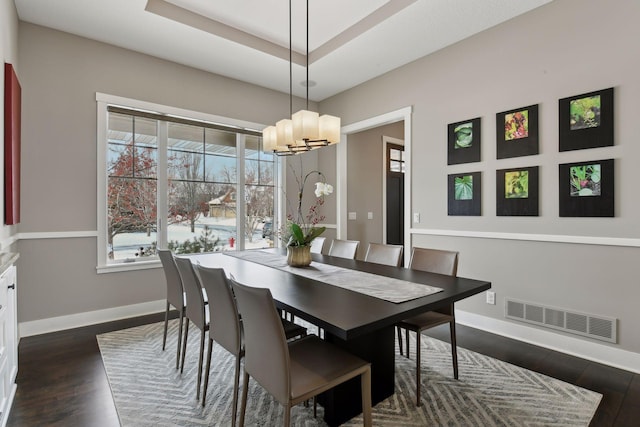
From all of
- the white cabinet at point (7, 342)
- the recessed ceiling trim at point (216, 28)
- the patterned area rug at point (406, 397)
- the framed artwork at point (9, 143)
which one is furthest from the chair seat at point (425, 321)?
the recessed ceiling trim at point (216, 28)

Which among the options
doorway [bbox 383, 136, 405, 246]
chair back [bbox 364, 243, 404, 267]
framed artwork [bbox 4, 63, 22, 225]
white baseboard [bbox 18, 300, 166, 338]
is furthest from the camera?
doorway [bbox 383, 136, 405, 246]

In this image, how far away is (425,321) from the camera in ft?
7.21

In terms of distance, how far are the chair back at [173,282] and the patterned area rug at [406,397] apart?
1.54 feet

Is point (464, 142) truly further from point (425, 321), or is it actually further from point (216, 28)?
point (216, 28)

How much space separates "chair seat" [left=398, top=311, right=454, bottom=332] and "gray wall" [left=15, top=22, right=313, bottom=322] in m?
3.00

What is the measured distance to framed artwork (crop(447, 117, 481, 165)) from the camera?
335cm

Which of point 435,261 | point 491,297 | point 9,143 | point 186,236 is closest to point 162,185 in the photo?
point 186,236

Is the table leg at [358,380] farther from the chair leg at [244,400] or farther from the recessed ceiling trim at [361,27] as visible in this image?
the recessed ceiling trim at [361,27]

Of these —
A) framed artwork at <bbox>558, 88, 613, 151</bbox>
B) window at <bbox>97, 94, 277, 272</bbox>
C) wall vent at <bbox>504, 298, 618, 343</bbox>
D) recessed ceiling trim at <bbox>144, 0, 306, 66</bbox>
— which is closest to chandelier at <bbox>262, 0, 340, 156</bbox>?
recessed ceiling trim at <bbox>144, 0, 306, 66</bbox>

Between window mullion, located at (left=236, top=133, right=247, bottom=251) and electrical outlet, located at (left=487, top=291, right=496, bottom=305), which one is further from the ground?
window mullion, located at (left=236, top=133, right=247, bottom=251)

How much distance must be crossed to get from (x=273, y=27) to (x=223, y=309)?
3.02m

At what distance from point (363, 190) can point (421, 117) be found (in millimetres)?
1874

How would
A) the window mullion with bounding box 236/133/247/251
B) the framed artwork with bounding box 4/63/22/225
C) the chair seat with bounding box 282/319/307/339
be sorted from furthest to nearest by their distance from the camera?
the window mullion with bounding box 236/133/247/251 < the framed artwork with bounding box 4/63/22/225 < the chair seat with bounding box 282/319/307/339

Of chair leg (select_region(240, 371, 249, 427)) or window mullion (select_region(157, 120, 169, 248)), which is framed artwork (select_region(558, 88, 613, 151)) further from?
window mullion (select_region(157, 120, 169, 248))
